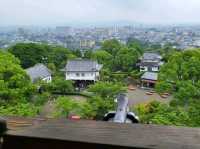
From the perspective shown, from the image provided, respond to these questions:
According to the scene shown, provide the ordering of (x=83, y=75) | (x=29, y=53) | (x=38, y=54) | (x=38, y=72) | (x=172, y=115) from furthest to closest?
(x=38, y=54) → (x=29, y=53) → (x=83, y=75) → (x=38, y=72) → (x=172, y=115)

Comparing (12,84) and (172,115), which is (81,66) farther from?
(172,115)

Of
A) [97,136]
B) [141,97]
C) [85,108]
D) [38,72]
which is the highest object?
[97,136]

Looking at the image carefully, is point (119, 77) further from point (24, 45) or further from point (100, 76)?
point (24, 45)

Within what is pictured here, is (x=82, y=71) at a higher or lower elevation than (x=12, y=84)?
lower

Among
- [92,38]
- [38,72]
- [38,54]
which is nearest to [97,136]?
[38,72]

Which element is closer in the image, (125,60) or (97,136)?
(97,136)

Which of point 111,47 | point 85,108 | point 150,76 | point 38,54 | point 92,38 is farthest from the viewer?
point 92,38

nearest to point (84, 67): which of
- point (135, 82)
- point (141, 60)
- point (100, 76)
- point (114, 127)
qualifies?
point (100, 76)

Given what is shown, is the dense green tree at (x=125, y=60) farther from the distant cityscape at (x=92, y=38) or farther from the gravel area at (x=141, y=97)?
the distant cityscape at (x=92, y=38)
